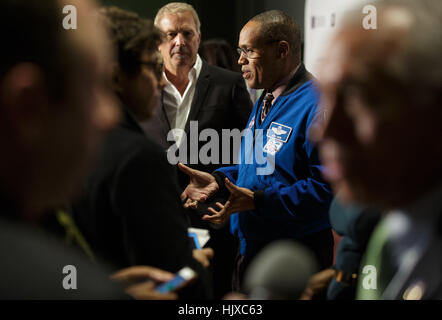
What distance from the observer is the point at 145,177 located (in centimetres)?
96

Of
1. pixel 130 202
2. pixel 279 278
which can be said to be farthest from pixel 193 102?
pixel 279 278

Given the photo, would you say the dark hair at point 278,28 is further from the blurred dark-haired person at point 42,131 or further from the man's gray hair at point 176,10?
the blurred dark-haired person at point 42,131

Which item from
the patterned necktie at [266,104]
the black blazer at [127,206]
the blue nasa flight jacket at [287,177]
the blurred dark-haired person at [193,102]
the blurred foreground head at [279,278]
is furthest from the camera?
the blurred dark-haired person at [193,102]

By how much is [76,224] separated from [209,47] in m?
1.49

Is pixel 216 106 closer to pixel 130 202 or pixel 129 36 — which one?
pixel 129 36

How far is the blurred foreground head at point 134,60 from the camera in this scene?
1.04 m

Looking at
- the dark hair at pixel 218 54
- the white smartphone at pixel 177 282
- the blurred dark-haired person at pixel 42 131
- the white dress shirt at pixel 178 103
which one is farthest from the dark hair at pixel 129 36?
the dark hair at pixel 218 54

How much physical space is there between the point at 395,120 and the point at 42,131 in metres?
0.48

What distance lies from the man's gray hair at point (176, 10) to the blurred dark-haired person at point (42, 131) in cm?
119

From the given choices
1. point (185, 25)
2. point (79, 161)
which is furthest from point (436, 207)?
point (185, 25)

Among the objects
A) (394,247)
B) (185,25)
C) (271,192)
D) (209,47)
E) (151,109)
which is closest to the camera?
(394,247)

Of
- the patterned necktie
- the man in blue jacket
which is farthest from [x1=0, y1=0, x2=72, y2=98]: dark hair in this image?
the patterned necktie

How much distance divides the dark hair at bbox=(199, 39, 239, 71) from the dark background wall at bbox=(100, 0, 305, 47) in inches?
7.4
